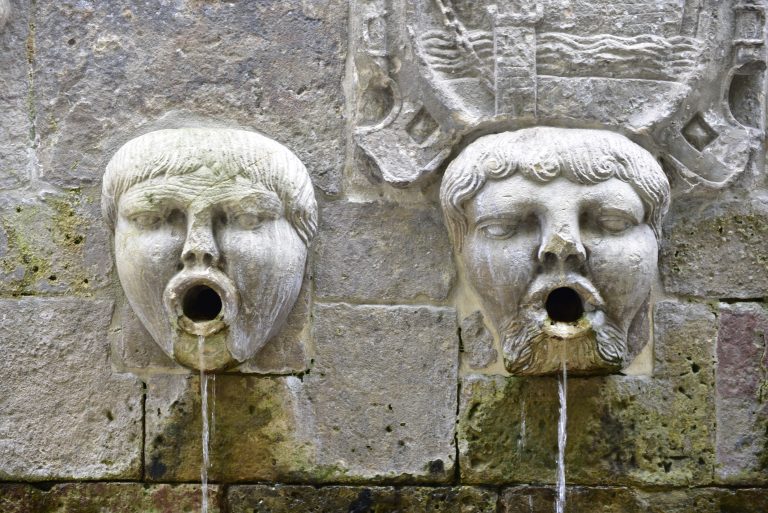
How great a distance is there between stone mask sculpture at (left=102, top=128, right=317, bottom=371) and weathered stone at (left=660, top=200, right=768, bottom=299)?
1096 millimetres

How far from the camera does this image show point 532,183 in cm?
290

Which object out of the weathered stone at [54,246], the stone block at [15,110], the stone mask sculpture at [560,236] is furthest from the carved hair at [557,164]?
the stone block at [15,110]

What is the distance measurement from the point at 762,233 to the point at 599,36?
772 mm

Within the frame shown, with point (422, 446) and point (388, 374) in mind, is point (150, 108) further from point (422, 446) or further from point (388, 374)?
point (422, 446)

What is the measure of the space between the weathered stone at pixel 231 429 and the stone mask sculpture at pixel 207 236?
0.17m

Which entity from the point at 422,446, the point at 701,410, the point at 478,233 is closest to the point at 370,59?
the point at 478,233

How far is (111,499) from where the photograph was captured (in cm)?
308

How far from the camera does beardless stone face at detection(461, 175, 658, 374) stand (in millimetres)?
2862

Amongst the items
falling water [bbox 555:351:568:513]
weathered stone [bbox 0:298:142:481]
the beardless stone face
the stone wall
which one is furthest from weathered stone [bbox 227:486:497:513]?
the beardless stone face

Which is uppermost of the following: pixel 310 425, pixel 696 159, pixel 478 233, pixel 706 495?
pixel 696 159

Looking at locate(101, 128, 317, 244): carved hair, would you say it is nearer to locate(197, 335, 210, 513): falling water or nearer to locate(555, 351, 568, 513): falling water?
locate(197, 335, 210, 513): falling water

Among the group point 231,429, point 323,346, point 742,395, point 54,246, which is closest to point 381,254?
point 323,346

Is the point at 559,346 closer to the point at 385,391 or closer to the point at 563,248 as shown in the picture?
the point at 563,248

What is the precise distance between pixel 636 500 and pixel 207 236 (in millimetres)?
1426
